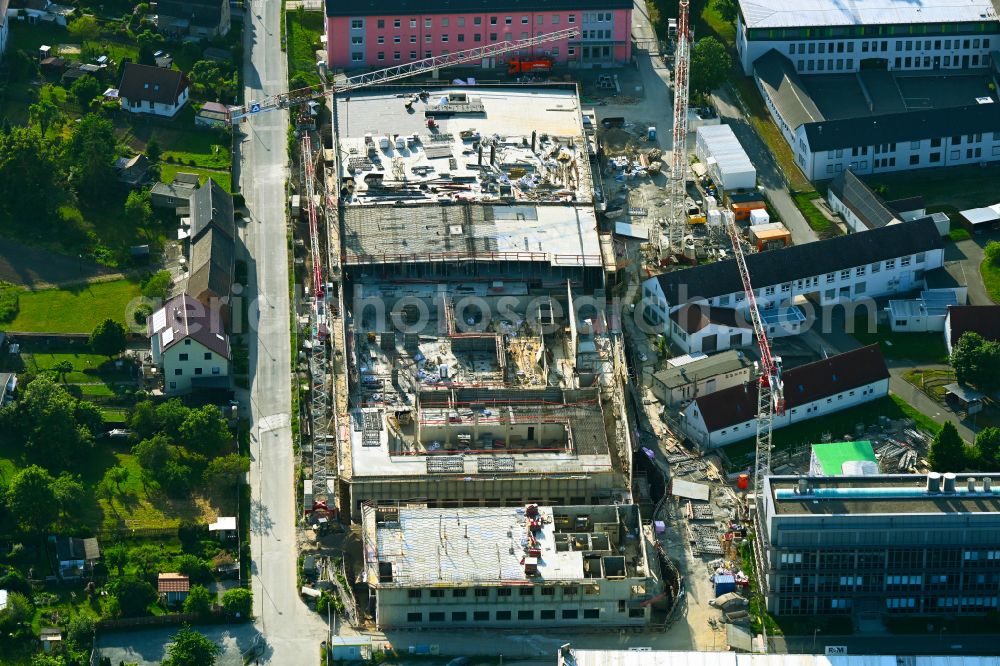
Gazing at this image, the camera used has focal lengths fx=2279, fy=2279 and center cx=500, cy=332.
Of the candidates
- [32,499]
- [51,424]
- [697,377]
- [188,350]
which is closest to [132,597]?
[32,499]

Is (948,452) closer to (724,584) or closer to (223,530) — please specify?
(724,584)

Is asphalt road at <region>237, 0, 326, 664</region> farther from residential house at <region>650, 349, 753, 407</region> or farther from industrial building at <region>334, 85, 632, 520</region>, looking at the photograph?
residential house at <region>650, 349, 753, 407</region>

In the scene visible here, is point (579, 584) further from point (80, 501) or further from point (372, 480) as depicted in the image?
point (80, 501)

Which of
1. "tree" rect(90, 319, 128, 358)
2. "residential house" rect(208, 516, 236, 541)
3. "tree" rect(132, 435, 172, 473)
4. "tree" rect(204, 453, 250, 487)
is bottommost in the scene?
"residential house" rect(208, 516, 236, 541)

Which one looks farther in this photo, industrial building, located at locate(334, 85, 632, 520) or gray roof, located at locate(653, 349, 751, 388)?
gray roof, located at locate(653, 349, 751, 388)

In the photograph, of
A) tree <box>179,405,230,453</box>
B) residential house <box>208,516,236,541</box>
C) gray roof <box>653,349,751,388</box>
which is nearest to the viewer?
residential house <box>208,516,236,541</box>

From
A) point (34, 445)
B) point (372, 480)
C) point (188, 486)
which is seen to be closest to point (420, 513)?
point (372, 480)

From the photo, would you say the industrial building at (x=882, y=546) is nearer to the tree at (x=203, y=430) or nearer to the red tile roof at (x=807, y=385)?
the red tile roof at (x=807, y=385)

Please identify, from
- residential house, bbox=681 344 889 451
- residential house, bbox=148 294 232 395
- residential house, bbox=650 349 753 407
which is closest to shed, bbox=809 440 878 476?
residential house, bbox=681 344 889 451

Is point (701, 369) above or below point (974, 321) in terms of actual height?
below
